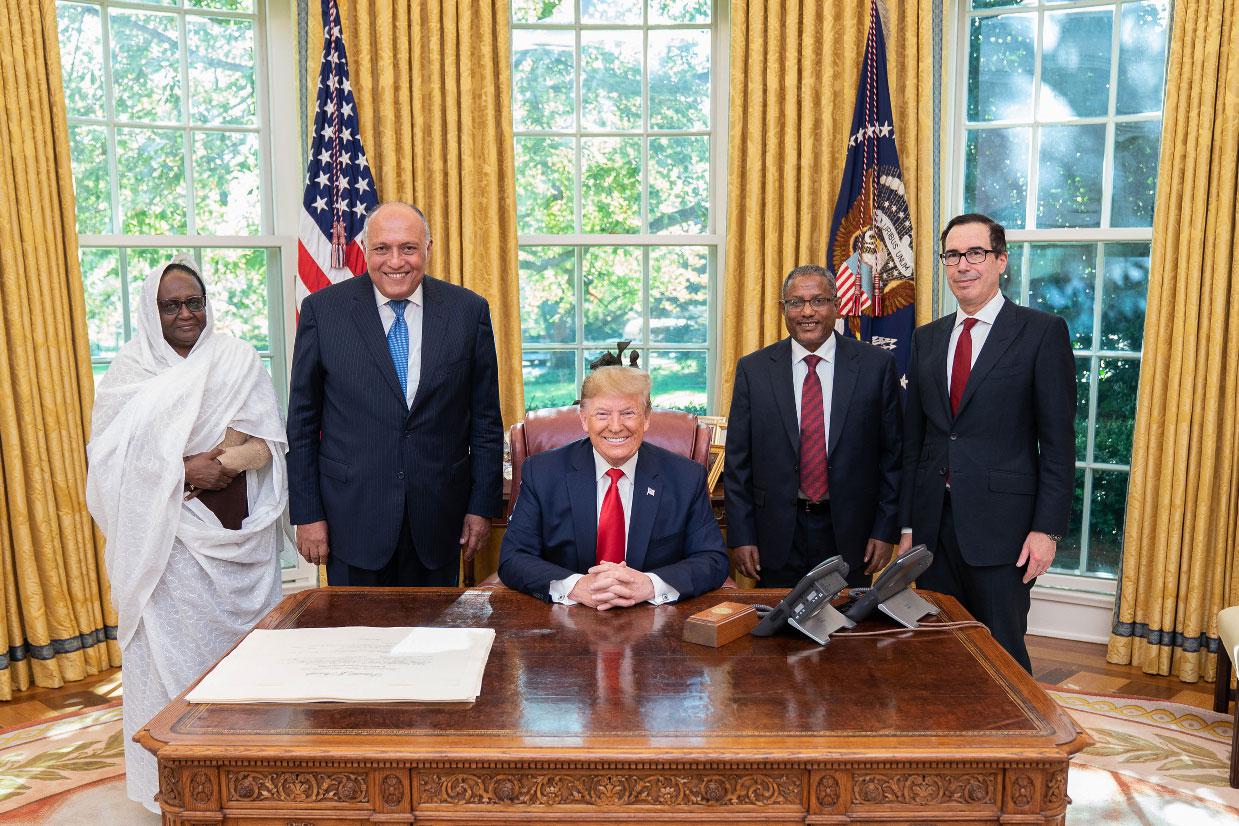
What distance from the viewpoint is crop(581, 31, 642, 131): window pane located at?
460cm

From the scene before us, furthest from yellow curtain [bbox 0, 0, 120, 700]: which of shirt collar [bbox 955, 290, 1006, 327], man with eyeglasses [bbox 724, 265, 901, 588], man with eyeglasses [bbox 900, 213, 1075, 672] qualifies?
shirt collar [bbox 955, 290, 1006, 327]

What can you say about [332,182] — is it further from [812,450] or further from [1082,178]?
[1082,178]

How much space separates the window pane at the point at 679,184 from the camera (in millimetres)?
4656

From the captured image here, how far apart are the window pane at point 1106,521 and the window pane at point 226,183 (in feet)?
12.9

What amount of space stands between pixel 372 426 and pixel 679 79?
8.69 feet

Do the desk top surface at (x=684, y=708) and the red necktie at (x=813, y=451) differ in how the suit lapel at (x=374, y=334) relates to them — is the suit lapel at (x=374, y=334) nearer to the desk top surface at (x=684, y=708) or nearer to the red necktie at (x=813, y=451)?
the desk top surface at (x=684, y=708)

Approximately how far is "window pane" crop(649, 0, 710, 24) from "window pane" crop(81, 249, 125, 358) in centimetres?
259

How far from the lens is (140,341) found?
2730mm

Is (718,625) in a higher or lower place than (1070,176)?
lower

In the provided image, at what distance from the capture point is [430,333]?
9.04 feet

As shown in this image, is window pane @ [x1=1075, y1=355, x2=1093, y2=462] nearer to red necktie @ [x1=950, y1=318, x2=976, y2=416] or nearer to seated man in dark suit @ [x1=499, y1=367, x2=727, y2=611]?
red necktie @ [x1=950, y1=318, x2=976, y2=416]

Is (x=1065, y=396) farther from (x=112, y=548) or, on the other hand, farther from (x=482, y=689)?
(x=112, y=548)

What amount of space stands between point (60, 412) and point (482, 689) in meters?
2.91

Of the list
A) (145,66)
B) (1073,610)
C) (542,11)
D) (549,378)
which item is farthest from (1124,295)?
(145,66)
